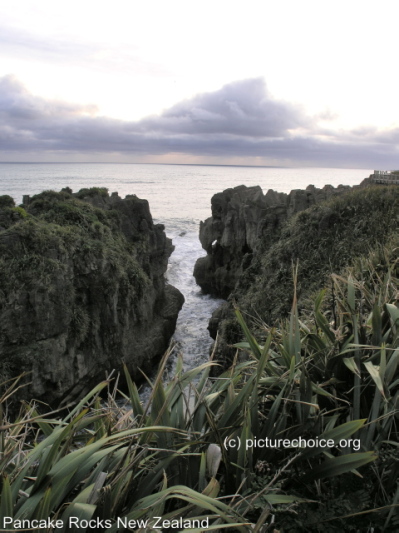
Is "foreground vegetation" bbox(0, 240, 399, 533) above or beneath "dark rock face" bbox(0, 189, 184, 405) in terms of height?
above

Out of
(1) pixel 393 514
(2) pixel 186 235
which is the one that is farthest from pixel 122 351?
(2) pixel 186 235

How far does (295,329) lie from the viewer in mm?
2902

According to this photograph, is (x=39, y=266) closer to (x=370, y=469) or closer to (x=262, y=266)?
(x=262, y=266)

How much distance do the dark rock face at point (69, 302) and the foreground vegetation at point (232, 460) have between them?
6.51 metres

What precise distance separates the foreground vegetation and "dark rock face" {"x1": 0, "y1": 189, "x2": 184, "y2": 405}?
256 inches

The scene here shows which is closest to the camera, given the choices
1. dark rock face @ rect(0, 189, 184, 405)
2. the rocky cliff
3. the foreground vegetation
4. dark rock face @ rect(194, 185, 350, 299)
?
the foreground vegetation

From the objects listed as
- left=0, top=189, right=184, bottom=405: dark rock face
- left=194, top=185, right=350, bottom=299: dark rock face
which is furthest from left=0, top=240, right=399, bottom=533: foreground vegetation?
left=194, top=185, right=350, bottom=299: dark rock face

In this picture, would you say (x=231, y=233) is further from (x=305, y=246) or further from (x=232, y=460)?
(x=232, y=460)

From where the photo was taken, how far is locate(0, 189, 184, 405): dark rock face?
11383 millimetres

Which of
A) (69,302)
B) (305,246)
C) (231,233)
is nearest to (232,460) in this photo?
(69,302)

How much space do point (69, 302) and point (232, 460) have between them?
439 inches

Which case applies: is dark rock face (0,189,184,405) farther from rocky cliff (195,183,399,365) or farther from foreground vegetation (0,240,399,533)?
foreground vegetation (0,240,399,533)

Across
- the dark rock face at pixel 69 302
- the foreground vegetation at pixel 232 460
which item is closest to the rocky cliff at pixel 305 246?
the dark rock face at pixel 69 302

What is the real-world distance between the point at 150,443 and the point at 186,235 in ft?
154
